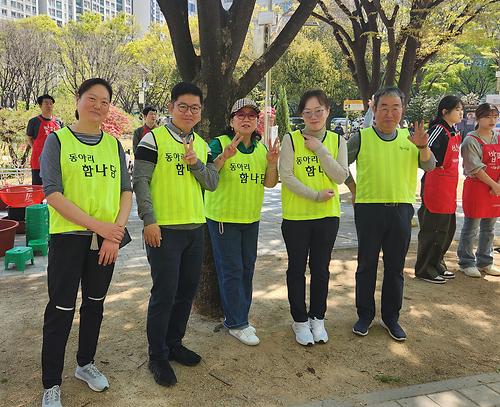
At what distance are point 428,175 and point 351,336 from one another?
217 centimetres

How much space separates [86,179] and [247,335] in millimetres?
1744

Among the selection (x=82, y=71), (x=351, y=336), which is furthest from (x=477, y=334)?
(x=82, y=71)

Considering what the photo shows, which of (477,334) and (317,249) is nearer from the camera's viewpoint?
(317,249)

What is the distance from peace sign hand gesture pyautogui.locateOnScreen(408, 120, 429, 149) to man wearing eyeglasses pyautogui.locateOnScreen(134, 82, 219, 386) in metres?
1.60

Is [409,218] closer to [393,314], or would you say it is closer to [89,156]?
[393,314]

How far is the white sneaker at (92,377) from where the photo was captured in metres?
2.94

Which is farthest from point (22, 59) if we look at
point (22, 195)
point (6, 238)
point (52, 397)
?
point (52, 397)

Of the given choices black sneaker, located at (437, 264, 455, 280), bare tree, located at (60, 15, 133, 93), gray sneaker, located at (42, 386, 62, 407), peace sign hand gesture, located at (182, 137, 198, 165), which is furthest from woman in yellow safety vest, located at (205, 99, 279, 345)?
bare tree, located at (60, 15, 133, 93)

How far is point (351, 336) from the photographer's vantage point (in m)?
3.86

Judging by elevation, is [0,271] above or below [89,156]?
below

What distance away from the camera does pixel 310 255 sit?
3635 mm

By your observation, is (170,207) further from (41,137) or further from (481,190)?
(41,137)

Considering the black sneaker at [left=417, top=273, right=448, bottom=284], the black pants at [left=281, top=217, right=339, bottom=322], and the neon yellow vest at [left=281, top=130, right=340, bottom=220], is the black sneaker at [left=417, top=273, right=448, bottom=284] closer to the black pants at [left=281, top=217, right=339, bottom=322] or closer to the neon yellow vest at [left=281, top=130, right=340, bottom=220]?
the black pants at [left=281, top=217, right=339, bottom=322]

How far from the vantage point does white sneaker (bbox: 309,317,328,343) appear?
12.1 ft
